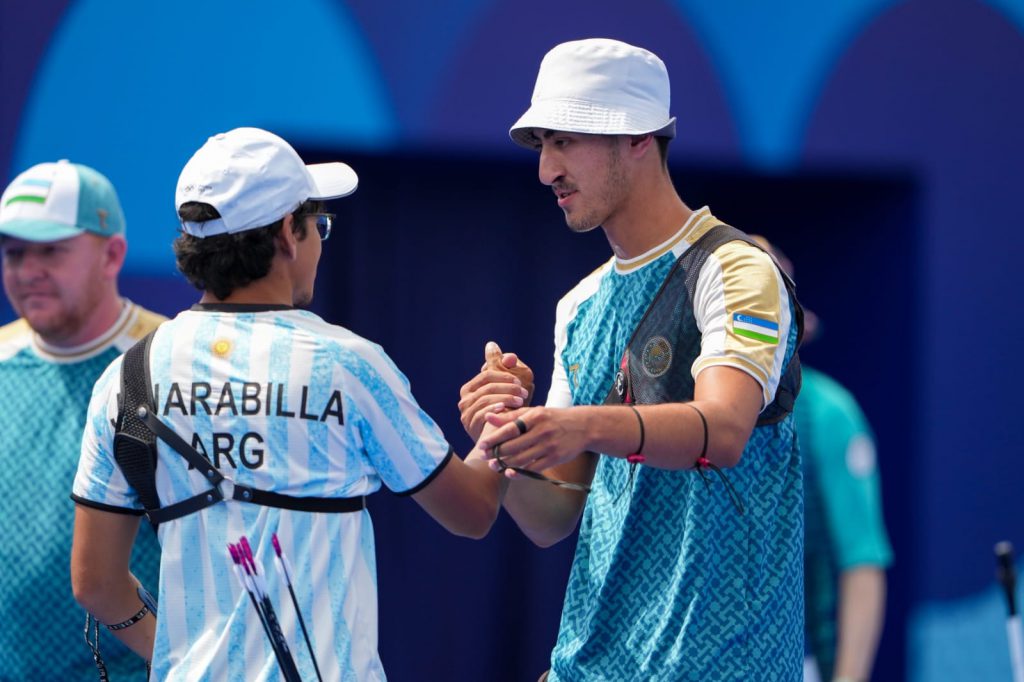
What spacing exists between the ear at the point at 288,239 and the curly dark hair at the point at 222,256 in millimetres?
21

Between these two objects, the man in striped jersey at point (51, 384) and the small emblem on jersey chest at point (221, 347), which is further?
the man in striped jersey at point (51, 384)

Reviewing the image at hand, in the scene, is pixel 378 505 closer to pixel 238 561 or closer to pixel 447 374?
pixel 447 374

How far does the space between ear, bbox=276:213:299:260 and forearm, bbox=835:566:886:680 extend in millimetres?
2512

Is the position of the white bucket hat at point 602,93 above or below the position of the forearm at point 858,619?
above

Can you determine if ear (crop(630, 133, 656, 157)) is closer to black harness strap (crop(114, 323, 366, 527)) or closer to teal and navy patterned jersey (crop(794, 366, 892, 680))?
black harness strap (crop(114, 323, 366, 527))

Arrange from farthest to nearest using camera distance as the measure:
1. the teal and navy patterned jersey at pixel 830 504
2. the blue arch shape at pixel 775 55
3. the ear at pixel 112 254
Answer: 1. the blue arch shape at pixel 775 55
2. the teal and navy patterned jersey at pixel 830 504
3. the ear at pixel 112 254

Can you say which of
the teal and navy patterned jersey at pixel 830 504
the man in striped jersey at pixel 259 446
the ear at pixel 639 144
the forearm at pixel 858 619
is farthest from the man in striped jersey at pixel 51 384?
the forearm at pixel 858 619

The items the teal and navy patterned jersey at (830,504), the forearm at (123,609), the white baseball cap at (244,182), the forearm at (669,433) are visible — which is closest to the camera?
the forearm at (669,433)

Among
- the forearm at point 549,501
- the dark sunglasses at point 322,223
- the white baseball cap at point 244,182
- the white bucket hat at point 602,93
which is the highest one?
the white bucket hat at point 602,93

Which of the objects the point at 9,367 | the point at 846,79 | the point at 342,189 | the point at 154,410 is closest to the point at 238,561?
the point at 154,410

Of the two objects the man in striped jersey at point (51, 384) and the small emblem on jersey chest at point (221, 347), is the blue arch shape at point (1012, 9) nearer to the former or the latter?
the man in striped jersey at point (51, 384)

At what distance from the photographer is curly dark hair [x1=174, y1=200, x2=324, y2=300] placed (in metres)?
2.53

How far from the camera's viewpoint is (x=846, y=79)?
568 cm

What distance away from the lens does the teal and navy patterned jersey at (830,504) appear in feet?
14.1
